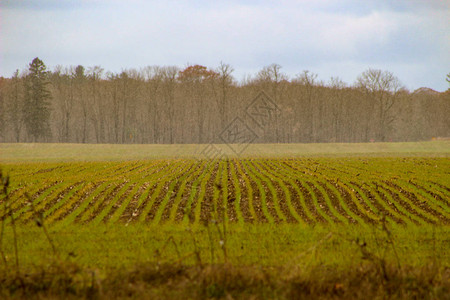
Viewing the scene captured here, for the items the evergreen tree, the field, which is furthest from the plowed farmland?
the evergreen tree

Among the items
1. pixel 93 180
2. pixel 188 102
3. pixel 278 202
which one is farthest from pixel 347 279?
pixel 188 102

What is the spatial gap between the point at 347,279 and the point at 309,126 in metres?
58.3

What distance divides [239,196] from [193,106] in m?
50.2

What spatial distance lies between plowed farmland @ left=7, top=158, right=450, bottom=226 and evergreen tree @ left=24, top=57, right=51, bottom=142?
123 ft

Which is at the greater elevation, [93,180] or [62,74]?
[62,74]

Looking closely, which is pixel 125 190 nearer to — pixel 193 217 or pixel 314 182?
pixel 193 217

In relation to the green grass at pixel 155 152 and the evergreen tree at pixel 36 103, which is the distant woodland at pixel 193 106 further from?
the green grass at pixel 155 152

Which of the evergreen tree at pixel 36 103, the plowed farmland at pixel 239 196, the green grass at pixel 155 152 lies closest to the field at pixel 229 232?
the plowed farmland at pixel 239 196

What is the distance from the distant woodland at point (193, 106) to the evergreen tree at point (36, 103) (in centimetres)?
39

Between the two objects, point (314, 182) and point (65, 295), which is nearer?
point (65, 295)

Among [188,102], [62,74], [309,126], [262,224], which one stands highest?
[62,74]

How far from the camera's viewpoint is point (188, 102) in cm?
6188

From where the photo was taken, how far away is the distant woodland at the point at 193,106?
5834cm

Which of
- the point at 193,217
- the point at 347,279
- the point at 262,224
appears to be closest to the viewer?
the point at 347,279
